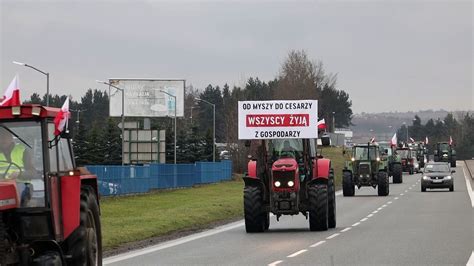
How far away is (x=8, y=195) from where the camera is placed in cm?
1101

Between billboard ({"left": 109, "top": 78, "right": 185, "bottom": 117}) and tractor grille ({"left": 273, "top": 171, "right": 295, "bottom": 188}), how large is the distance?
162 ft

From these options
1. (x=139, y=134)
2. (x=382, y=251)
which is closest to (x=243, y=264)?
(x=382, y=251)

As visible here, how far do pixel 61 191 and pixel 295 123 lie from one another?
15.9m

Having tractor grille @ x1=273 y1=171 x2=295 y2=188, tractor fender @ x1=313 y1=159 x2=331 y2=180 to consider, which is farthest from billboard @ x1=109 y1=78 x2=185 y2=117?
tractor grille @ x1=273 y1=171 x2=295 y2=188

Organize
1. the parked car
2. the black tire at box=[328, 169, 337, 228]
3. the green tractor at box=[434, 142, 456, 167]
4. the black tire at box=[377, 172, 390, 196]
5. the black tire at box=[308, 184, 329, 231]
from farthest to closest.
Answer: the green tractor at box=[434, 142, 456, 167] < the parked car < the black tire at box=[377, 172, 390, 196] < the black tire at box=[328, 169, 337, 228] < the black tire at box=[308, 184, 329, 231]

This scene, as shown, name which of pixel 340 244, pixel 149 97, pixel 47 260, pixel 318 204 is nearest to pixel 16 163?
pixel 47 260

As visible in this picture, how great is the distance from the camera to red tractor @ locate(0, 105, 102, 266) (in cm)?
1137

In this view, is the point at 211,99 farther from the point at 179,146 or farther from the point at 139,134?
the point at 139,134

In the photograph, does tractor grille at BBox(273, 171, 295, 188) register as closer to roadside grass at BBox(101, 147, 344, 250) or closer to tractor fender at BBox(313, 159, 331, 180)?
tractor fender at BBox(313, 159, 331, 180)

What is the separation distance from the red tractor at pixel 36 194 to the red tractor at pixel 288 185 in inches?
554

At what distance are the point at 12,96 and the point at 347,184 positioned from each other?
40.5m

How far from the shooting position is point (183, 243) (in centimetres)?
2352

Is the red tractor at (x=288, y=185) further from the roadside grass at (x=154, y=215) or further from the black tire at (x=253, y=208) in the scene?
the roadside grass at (x=154, y=215)

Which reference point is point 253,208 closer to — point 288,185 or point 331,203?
point 288,185
